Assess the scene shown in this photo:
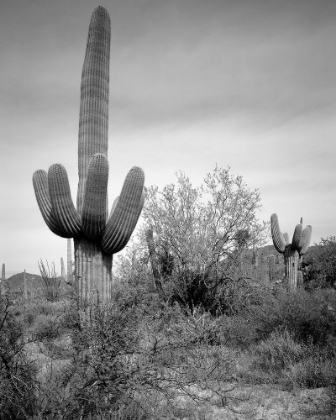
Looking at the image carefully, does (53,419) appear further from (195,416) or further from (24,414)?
(195,416)

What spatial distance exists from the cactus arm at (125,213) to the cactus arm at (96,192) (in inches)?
11.6

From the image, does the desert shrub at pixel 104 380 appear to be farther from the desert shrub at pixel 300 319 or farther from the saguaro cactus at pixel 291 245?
the saguaro cactus at pixel 291 245

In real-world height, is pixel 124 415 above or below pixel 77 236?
below

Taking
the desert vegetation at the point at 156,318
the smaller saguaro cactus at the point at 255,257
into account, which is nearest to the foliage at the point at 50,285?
the desert vegetation at the point at 156,318

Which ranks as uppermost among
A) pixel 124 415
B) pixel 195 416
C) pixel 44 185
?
pixel 44 185

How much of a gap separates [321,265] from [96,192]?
17.2 metres

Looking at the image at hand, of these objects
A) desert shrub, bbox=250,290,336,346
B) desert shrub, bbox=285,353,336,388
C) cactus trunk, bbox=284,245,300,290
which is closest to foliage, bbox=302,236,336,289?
cactus trunk, bbox=284,245,300,290

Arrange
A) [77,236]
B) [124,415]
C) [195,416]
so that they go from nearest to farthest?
[124,415] → [195,416] → [77,236]

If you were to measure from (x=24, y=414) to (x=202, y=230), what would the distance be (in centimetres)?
976

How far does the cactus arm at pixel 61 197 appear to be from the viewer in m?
8.12

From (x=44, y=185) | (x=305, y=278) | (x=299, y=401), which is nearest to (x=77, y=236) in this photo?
(x=44, y=185)

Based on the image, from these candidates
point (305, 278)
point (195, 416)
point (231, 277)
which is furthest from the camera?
point (305, 278)

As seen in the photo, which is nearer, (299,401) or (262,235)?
(299,401)

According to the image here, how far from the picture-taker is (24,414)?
3.72 m
